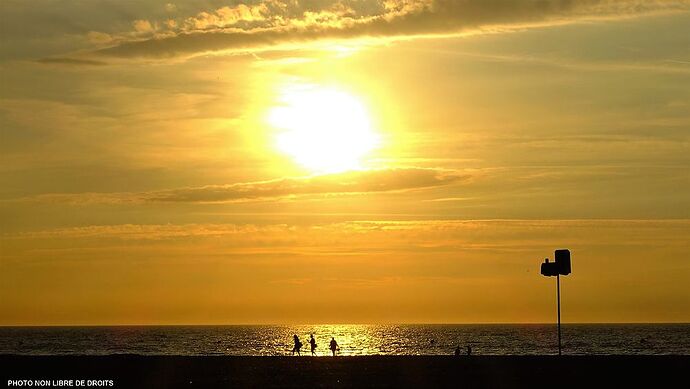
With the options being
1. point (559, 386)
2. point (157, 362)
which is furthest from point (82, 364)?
point (559, 386)

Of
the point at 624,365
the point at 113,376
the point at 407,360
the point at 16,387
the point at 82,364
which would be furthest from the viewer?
the point at 407,360

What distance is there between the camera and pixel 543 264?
34.5 m

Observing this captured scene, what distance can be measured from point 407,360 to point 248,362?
6.81 m

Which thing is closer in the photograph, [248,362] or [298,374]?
[298,374]

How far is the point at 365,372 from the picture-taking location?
118 ft

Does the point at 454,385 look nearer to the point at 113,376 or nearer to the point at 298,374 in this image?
the point at 298,374

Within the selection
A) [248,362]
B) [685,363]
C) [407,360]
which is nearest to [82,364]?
[248,362]

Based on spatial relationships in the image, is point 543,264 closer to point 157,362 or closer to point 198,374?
point 198,374

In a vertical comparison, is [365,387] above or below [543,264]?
below

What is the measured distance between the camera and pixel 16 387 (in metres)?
29.4

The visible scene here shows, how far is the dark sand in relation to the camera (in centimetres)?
3103

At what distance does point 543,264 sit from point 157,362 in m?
17.2

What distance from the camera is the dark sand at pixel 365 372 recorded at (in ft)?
102

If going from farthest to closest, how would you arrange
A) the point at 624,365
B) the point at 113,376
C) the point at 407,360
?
the point at 407,360
the point at 624,365
the point at 113,376
